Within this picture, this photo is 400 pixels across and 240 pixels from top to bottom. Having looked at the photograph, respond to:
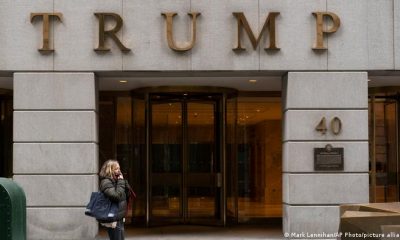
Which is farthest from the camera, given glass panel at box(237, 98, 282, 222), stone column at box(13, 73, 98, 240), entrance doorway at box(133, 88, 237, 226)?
glass panel at box(237, 98, 282, 222)

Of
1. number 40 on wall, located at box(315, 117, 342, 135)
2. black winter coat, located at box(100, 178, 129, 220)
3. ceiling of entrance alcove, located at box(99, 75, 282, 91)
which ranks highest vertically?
ceiling of entrance alcove, located at box(99, 75, 282, 91)

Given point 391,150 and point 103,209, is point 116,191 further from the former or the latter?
point 391,150

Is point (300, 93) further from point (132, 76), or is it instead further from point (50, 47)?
point (50, 47)

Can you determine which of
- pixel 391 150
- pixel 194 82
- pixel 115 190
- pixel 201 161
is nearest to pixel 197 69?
pixel 194 82

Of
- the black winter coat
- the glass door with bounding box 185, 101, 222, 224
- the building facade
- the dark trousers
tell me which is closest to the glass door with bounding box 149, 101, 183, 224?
the glass door with bounding box 185, 101, 222, 224

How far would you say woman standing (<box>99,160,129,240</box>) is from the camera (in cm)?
1045

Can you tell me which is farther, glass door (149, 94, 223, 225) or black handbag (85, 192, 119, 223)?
glass door (149, 94, 223, 225)

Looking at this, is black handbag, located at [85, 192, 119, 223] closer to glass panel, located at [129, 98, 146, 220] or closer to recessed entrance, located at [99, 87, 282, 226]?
recessed entrance, located at [99, 87, 282, 226]

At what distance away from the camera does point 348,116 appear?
14.2 m

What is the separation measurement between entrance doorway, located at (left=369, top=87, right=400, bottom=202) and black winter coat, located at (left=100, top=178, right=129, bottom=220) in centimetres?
851

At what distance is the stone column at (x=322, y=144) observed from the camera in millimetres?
14164

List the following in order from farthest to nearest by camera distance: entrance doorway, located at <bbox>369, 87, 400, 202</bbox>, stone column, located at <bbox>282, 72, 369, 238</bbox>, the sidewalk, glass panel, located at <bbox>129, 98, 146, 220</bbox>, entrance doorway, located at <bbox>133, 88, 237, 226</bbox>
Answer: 1. entrance doorway, located at <bbox>369, 87, 400, 202</bbox>
2. glass panel, located at <bbox>129, 98, 146, 220</bbox>
3. entrance doorway, located at <bbox>133, 88, 237, 226</bbox>
4. the sidewalk
5. stone column, located at <bbox>282, 72, 369, 238</bbox>

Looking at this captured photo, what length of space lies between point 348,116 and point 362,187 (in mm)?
1462

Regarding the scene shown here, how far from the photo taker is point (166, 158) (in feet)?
56.1
